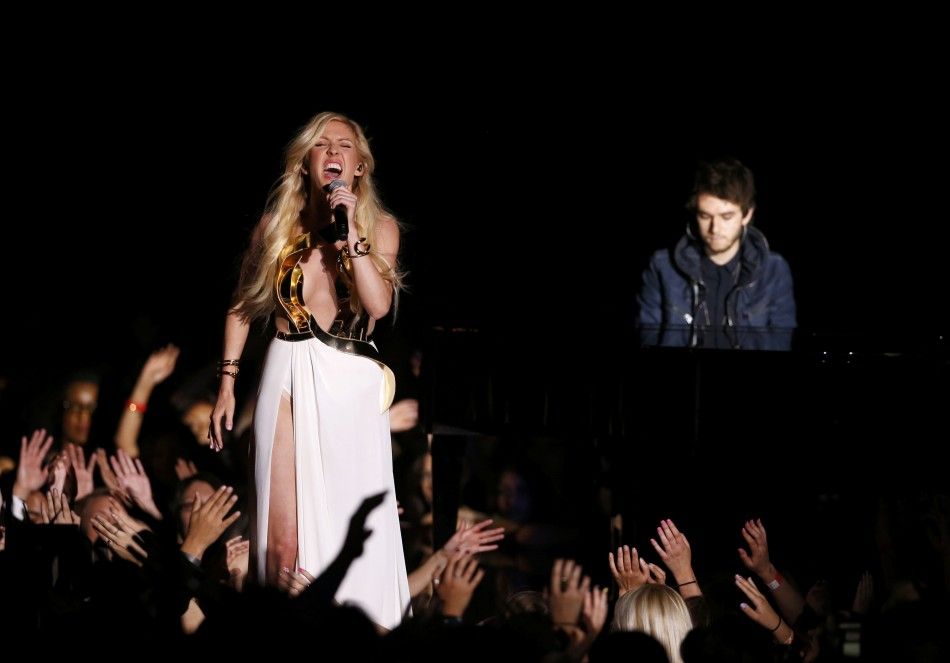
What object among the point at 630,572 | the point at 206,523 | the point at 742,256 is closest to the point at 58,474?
the point at 206,523

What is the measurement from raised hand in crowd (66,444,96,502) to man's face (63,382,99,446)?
313 mm

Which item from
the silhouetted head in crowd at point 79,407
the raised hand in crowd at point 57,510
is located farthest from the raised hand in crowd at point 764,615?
the silhouetted head in crowd at point 79,407

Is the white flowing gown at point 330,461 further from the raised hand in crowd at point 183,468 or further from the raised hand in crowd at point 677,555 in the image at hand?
the raised hand in crowd at point 183,468

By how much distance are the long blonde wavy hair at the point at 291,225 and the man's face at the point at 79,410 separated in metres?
2.11

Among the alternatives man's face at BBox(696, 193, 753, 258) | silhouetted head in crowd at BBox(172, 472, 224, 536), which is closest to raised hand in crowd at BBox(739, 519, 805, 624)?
silhouetted head in crowd at BBox(172, 472, 224, 536)

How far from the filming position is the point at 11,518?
4.19 m

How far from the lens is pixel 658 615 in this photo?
10.4ft

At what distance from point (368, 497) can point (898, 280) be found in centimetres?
385

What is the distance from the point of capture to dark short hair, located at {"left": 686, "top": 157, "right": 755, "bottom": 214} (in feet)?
19.7

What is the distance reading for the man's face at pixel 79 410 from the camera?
225 inches

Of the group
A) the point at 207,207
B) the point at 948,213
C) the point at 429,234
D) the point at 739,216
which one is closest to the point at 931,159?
the point at 948,213

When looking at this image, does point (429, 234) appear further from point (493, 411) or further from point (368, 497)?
point (368, 497)

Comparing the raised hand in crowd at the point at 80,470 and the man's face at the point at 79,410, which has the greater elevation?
the man's face at the point at 79,410

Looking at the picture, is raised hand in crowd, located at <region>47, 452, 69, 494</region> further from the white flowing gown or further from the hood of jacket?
the hood of jacket
